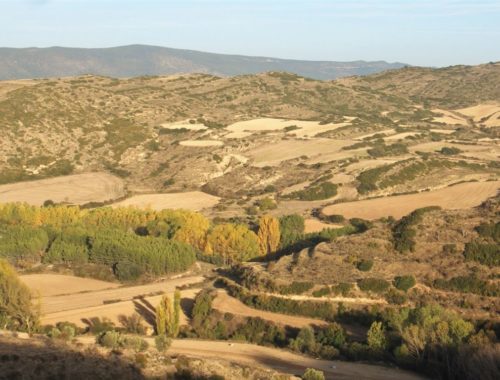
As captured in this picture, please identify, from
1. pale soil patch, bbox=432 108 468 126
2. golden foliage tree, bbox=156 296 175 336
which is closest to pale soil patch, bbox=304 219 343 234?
golden foliage tree, bbox=156 296 175 336

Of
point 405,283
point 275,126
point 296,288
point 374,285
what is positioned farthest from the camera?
point 275,126

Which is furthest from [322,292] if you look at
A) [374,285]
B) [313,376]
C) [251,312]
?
[313,376]

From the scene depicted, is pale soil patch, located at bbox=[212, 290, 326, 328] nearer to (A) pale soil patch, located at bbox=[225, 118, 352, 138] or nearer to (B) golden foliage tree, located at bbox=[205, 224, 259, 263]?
(B) golden foliage tree, located at bbox=[205, 224, 259, 263]

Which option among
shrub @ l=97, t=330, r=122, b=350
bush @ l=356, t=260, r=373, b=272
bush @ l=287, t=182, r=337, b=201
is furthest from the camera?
bush @ l=287, t=182, r=337, b=201

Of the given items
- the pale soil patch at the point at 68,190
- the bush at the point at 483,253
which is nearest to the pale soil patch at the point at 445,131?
the pale soil patch at the point at 68,190

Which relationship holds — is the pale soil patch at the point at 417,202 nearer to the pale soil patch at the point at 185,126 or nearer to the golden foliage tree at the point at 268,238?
the golden foliage tree at the point at 268,238

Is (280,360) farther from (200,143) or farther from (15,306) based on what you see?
(200,143)

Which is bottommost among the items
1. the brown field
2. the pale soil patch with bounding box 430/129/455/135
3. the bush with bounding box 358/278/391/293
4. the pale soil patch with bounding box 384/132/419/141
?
the brown field
